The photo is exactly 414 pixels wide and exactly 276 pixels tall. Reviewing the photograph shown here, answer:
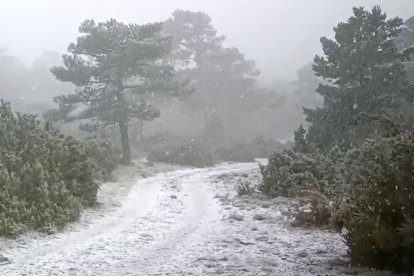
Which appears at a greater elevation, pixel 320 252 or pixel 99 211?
pixel 99 211

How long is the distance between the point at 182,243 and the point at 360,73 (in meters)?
15.2

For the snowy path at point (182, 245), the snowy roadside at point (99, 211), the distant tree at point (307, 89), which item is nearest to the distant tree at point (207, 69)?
the distant tree at point (307, 89)

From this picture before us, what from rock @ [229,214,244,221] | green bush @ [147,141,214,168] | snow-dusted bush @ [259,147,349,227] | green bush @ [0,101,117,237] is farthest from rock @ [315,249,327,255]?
green bush @ [147,141,214,168]

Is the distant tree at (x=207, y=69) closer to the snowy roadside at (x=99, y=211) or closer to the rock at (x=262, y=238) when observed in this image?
the snowy roadside at (x=99, y=211)

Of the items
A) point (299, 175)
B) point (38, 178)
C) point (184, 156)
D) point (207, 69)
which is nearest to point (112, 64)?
point (184, 156)

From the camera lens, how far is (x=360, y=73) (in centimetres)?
2089

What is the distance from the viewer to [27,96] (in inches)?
2040

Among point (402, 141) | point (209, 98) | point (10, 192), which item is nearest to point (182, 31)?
point (209, 98)

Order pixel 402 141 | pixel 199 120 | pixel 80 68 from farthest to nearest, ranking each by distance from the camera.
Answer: pixel 199 120
pixel 80 68
pixel 402 141

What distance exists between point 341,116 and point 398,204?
50.2 ft

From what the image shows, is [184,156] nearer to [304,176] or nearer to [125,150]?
[125,150]

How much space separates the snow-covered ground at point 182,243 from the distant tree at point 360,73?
8.74 metres

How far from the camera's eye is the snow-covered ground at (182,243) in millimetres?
6973

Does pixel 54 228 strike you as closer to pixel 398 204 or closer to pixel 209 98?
pixel 398 204
